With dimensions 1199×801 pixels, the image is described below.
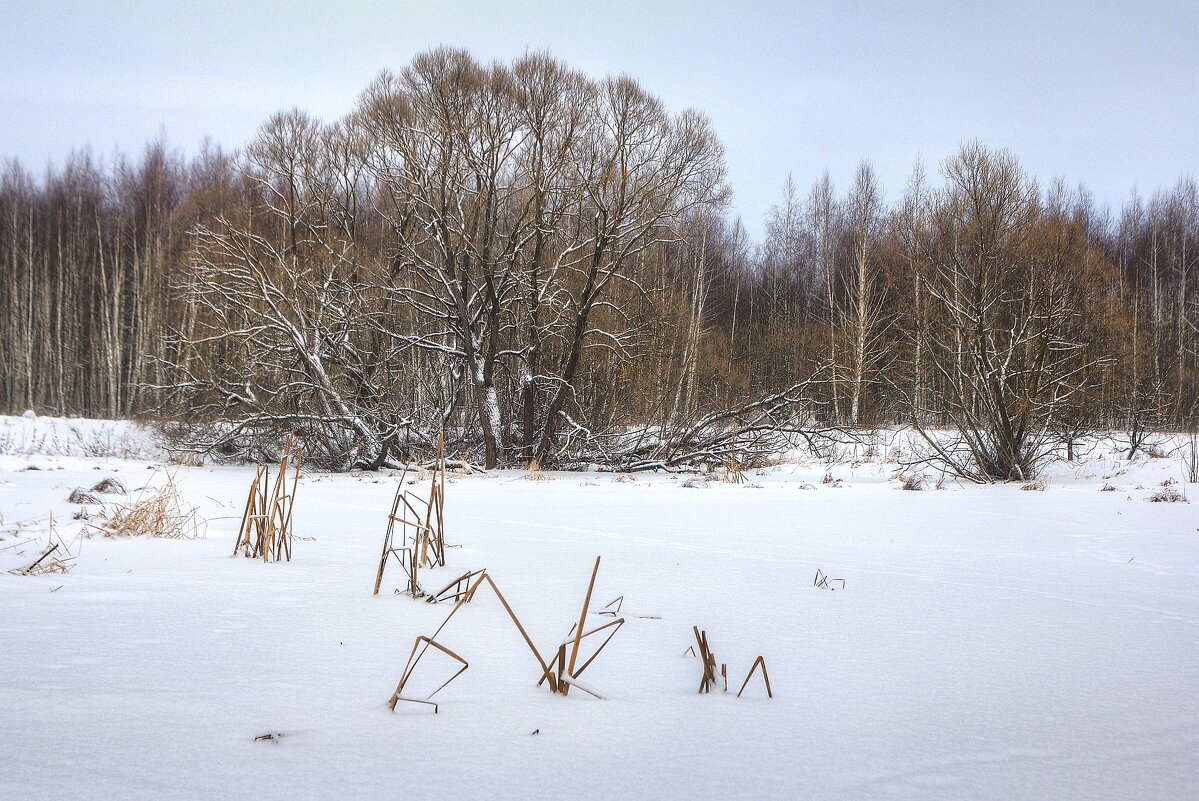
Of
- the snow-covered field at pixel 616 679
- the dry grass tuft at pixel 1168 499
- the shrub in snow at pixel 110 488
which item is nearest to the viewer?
the snow-covered field at pixel 616 679

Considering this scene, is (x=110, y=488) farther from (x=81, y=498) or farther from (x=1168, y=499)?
(x=1168, y=499)

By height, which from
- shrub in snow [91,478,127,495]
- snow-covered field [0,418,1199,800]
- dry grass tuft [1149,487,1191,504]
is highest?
shrub in snow [91,478,127,495]

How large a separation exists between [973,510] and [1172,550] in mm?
1790

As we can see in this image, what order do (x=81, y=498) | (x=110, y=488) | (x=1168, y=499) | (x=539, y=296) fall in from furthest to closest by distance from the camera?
(x=539, y=296)
(x=1168, y=499)
(x=110, y=488)
(x=81, y=498)

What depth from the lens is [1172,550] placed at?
10.2 feet

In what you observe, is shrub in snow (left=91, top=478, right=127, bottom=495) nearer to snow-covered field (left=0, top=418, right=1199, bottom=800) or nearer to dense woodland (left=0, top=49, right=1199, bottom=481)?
snow-covered field (left=0, top=418, right=1199, bottom=800)

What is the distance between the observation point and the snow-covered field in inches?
34.9

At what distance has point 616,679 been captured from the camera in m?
1.30

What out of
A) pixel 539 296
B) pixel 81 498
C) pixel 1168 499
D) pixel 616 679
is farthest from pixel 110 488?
pixel 1168 499

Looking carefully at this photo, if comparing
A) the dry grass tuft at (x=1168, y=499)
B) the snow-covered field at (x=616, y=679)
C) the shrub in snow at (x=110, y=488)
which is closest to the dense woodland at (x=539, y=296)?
the dry grass tuft at (x=1168, y=499)

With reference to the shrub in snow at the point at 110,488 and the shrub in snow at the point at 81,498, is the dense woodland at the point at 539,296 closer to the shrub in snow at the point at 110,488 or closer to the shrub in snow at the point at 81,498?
the shrub in snow at the point at 110,488

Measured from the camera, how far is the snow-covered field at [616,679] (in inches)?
34.9

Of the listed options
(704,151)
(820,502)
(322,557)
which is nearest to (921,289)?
(704,151)

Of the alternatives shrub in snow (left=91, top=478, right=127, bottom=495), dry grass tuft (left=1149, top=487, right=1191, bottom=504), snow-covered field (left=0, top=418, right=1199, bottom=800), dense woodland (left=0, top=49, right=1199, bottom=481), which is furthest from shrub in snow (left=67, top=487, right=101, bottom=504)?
dry grass tuft (left=1149, top=487, right=1191, bottom=504)
